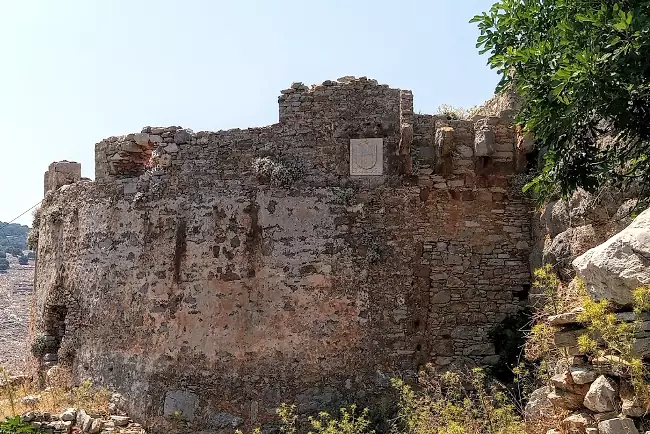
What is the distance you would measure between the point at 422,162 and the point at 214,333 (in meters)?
3.97

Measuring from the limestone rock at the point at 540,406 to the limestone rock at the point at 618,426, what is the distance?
0.91 m

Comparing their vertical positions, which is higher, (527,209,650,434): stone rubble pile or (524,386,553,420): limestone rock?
(527,209,650,434): stone rubble pile

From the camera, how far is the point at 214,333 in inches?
409

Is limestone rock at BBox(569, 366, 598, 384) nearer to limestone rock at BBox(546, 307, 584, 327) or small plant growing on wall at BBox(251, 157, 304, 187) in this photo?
limestone rock at BBox(546, 307, 584, 327)

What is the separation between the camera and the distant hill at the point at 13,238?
56.7m

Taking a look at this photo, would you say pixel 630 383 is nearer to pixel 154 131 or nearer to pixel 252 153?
pixel 252 153

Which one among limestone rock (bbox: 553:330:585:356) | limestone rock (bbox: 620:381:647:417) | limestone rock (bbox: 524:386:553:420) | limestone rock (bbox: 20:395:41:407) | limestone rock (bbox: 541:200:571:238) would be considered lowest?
limestone rock (bbox: 20:395:41:407)

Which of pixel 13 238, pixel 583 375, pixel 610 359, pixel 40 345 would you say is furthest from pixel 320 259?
pixel 13 238

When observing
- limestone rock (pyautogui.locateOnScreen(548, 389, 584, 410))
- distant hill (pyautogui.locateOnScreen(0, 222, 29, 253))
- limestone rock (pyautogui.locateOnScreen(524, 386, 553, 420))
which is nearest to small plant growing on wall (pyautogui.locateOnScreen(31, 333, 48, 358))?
limestone rock (pyautogui.locateOnScreen(524, 386, 553, 420))

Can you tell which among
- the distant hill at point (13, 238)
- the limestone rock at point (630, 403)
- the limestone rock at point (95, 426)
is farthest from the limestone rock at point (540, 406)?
the distant hill at point (13, 238)

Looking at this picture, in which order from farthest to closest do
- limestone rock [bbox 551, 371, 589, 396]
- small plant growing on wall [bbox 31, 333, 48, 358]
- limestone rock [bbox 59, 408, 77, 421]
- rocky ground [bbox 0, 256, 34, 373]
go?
rocky ground [bbox 0, 256, 34, 373] → small plant growing on wall [bbox 31, 333, 48, 358] → limestone rock [bbox 59, 408, 77, 421] → limestone rock [bbox 551, 371, 589, 396]

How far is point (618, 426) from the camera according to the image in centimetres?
524

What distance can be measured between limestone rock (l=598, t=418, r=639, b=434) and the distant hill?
5205 centimetres

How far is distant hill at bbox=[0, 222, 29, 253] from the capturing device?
5666 cm
